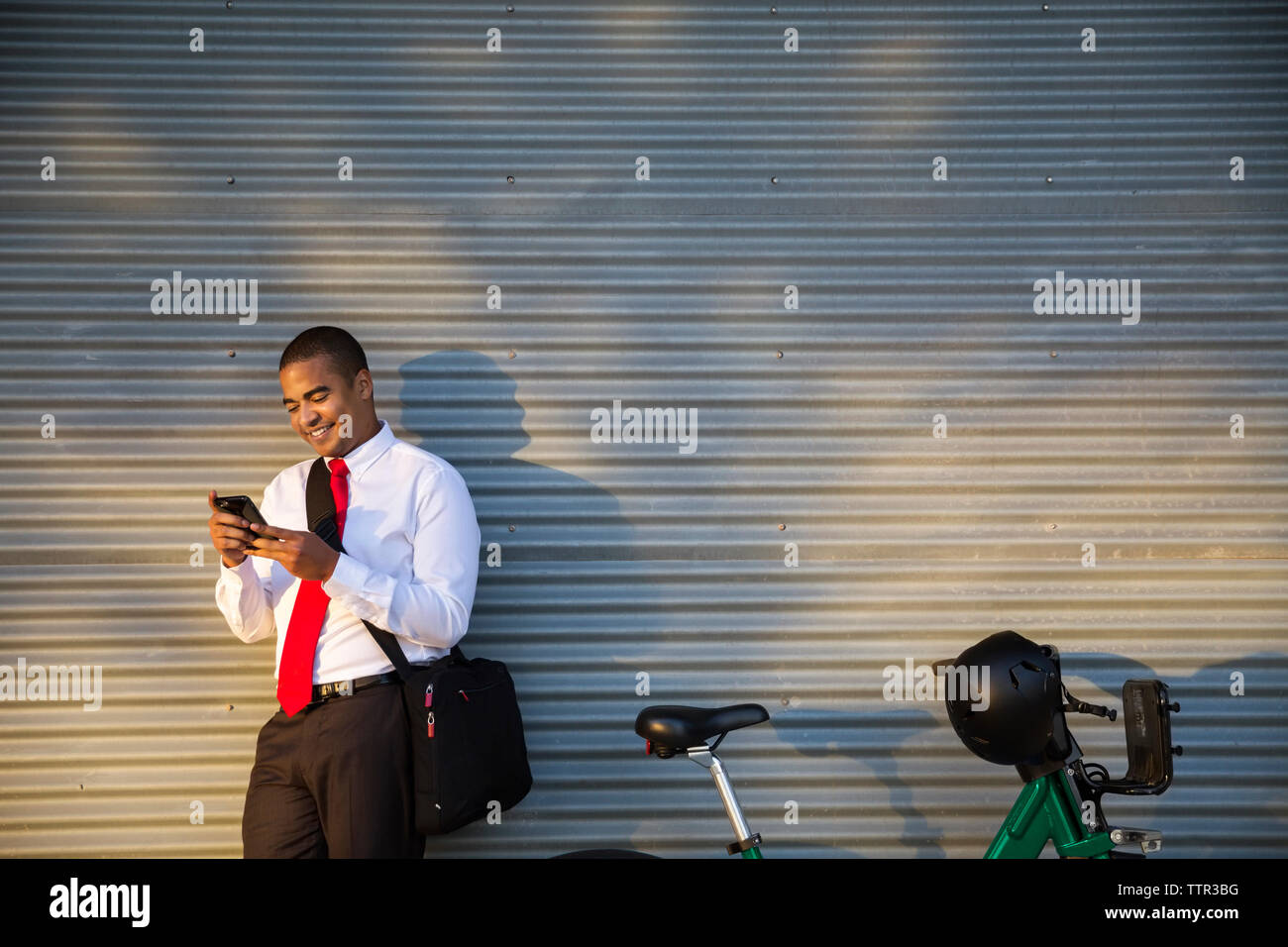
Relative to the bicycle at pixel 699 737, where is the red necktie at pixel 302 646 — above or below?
above

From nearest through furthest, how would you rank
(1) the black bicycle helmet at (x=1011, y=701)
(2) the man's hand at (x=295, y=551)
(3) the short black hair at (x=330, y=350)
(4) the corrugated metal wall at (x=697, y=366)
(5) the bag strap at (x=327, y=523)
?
(1) the black bicycle helmet at (x=1011, y=701) → (2) the man's hand at (x=295, y=551) → (5) the bag strap at (x=327, y=523) → (3) the short black hair at (x=330, y=350) → (4) the corrugated metal wall at (x=697, y=366)

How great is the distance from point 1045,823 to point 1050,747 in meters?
0.30

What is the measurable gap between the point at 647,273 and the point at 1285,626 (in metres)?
Answer: 3.18

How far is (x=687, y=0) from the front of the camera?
4098 millimetres

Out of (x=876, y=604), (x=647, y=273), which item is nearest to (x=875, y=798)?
(x=876, y=604)

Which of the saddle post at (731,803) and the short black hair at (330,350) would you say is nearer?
the saddle post at (731,803)

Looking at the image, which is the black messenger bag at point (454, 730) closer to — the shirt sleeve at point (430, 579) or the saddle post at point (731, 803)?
the shirt sleeve at point (430, 579)

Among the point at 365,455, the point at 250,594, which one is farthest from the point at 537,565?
the point at 250,594

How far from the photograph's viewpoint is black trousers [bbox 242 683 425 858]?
10.5 ft

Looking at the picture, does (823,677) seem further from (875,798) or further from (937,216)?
(937,216)

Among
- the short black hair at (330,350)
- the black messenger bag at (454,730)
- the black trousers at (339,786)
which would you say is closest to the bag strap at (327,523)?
the black messenger bag at (454,730)

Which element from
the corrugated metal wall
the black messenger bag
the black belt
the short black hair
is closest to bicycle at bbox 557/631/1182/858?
the black messenger bag

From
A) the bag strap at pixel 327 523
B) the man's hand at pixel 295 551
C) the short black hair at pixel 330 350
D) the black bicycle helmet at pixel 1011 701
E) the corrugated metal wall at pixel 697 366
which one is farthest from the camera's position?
the corrugated metal wall at pixel 697 366

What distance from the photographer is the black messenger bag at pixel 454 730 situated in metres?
3.19
